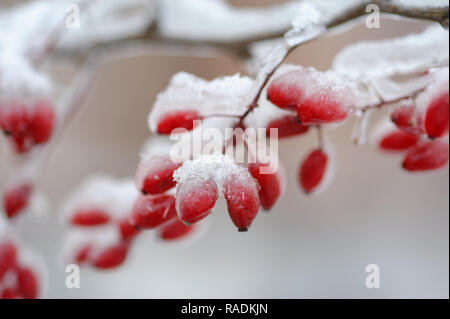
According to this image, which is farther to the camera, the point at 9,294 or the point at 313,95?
the point at 9,294

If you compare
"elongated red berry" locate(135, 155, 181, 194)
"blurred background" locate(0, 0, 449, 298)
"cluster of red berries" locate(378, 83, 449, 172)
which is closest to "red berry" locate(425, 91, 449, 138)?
"cluster of red berries" locate(378, 83, 449, 172)

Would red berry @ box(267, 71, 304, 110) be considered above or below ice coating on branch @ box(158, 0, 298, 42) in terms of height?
below

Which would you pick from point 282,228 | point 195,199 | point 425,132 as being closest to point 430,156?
point 425,132

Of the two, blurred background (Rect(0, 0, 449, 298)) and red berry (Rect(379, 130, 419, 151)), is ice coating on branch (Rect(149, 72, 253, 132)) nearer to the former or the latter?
red berry (Rect(379, 130, 419, 151))

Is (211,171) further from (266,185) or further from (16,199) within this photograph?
(16,199)

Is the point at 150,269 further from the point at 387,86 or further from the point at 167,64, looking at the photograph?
the point at 387,86
